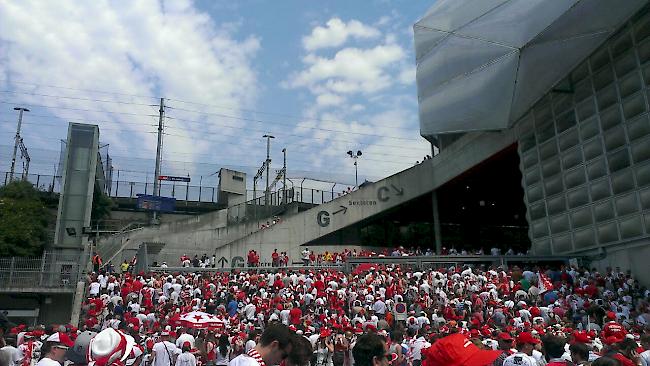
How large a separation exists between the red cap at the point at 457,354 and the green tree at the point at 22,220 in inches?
1418

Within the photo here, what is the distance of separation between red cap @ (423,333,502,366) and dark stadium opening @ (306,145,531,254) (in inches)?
1185

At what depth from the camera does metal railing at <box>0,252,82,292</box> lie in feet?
78.7

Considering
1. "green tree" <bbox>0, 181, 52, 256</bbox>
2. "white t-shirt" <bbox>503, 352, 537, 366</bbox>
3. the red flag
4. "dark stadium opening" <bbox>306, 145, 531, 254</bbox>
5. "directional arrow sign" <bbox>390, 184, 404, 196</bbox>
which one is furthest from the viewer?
"dark stadium opening" <bbox>306, 145, 531, 254</bbox>

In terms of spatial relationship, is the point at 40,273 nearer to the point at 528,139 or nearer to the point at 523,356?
the point at 523,356

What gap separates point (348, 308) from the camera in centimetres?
1936

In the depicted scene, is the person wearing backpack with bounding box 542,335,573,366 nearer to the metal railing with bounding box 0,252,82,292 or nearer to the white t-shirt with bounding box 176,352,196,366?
the white t-shirt with bounding box 176,352,196,366

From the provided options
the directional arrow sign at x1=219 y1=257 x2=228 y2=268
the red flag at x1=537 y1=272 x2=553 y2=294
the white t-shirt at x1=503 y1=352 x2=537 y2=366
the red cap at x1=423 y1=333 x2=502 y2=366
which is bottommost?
the white t-shirt at x1=503 y1=352 x2=537 y2=366

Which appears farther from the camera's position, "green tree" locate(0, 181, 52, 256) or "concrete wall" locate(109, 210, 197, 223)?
"concrete wall" locate(109, 210, 197, 223)

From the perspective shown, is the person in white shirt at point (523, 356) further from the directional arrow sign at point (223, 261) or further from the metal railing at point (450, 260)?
the directional arrow sign at point (223, 261)

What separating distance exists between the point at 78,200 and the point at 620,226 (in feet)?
102

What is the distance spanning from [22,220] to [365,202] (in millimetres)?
22248

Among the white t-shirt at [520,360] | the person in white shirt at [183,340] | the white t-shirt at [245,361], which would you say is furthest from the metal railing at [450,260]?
the white t-shirt at [245,361]

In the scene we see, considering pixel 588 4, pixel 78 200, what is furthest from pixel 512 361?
pixel 78 200

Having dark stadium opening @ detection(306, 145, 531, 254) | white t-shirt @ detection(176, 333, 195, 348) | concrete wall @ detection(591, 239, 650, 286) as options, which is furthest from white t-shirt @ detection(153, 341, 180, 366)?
dark stadium opening @ detection(306, 145, 531, 254)
